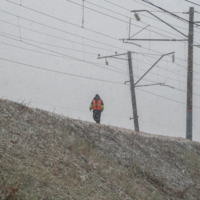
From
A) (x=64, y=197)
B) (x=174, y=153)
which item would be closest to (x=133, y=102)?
(x=174, y=153)

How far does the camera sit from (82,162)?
10977 millimetres

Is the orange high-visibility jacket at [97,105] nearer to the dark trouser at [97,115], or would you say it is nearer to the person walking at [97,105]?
the person walking at [97,105]

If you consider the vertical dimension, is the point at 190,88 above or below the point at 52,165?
above

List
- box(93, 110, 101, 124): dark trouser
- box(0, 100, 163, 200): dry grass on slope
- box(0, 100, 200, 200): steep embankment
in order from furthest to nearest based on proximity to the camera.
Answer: box(93, 110, 101, 124): dark trouser → box(0, 100, 200, 200): steep embankment → box(0, 100, 163, 200): dry grass on slope

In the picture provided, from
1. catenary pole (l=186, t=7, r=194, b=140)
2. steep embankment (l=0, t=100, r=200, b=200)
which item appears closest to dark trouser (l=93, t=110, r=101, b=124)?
steep embankment (l=0, t=100, r=200, b=200)

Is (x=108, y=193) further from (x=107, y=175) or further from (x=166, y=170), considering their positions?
(x=166, y=170)

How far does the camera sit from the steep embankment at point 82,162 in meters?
8.34

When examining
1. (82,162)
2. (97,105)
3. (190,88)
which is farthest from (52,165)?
(190,88)

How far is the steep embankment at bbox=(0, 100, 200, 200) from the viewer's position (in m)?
8.34

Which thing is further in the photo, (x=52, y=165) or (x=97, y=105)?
(x=97, y=105)

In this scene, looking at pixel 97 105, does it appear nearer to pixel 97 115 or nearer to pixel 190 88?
pixel 97 115

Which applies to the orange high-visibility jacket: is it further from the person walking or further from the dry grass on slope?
the dry grass on slope

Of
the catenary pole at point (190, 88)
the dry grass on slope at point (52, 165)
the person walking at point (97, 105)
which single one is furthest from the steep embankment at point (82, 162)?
the catenary pole at point (190, 88)

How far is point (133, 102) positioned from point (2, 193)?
16331 mm
